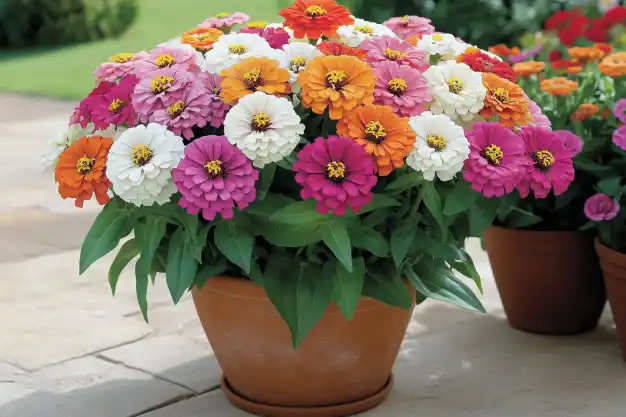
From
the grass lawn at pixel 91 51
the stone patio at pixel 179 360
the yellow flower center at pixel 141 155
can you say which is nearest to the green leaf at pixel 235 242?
the yellow flower center at pixel 141 155

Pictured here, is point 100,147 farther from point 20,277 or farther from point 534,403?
point 20,277

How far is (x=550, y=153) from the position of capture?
2492 millimetres

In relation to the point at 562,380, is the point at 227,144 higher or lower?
higher

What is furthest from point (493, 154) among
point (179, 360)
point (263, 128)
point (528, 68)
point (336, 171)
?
point (179, 360)

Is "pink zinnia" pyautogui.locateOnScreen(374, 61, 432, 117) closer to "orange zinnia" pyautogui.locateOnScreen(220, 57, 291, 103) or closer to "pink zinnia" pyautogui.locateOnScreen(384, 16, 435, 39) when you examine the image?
"orange zinnia" pyautogui.locateOnScreen(220, 57, 291, 103)

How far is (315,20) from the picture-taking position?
8.53 ft

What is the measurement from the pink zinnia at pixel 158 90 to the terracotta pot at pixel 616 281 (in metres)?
1.34

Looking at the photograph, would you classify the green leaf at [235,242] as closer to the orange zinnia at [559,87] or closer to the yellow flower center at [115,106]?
the yellow flower center at [115,106]

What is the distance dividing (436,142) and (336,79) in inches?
10.5

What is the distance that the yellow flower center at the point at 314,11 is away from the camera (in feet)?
8.55

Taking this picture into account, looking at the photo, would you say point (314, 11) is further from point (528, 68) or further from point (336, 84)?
point (528, 68)

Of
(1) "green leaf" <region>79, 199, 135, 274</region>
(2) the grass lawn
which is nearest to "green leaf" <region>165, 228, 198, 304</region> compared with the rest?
(1) "green leaf" <region>79, 199, 135, 274</region>

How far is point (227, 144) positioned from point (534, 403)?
44.9 inches

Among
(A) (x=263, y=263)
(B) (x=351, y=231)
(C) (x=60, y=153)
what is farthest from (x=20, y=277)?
(B) (x=351, y=231)
